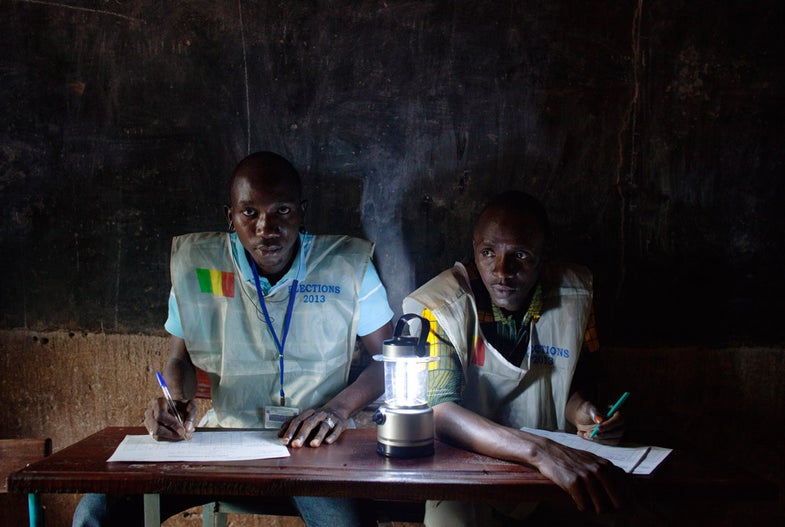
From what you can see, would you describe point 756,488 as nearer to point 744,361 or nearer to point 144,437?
point 744,361

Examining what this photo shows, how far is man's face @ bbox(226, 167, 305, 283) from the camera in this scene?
2590 millimetres

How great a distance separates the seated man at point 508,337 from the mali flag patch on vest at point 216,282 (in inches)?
32.2

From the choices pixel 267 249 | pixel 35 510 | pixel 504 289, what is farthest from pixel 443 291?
pixel 35 510

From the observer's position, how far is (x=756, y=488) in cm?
181

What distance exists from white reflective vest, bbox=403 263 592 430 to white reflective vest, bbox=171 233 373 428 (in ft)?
1.46

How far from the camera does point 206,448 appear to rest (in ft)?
6.75

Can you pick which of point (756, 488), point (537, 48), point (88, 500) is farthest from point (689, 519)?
point (88, 500)

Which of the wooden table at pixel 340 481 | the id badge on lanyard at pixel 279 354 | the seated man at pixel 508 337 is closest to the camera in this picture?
the wooden table at pixel 340 481

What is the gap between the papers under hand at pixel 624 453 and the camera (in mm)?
1908

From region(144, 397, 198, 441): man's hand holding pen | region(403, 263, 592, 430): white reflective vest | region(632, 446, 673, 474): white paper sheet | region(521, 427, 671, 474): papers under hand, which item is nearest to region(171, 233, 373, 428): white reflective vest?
region(403, 263, 592, 430): white reflective vest

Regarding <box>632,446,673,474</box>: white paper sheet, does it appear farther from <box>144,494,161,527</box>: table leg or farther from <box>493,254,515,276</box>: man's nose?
<box>144,494,161,527</box>: table leg

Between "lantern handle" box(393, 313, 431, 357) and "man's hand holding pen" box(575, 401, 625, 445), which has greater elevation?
"lantern handle" box(393, 313, 431, 357)

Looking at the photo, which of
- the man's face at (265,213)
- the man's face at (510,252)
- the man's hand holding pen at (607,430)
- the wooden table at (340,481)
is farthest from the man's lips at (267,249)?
the man's hand holding pen at (607,430)

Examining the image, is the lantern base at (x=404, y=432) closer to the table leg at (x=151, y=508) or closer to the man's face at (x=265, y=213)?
the table leg at (x=151, y=508)
